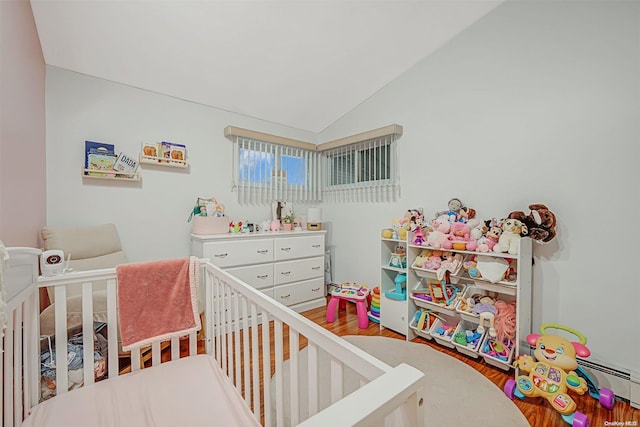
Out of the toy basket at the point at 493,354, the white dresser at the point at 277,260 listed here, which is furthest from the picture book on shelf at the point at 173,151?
the toy basket at the point at 493,354

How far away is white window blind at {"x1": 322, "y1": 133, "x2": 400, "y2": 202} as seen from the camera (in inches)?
114

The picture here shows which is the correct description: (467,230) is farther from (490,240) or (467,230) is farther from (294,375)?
(294,375)

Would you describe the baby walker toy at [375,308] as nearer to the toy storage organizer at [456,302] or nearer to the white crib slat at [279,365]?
the toy storage organizer at [456,302]

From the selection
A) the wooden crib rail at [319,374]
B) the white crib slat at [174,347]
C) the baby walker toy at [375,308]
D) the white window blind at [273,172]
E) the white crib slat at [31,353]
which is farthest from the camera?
the white window blind at [273,172]

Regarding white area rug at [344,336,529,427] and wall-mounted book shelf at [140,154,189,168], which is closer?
white area rug at [344,336,529,427]

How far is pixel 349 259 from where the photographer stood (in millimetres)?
3328

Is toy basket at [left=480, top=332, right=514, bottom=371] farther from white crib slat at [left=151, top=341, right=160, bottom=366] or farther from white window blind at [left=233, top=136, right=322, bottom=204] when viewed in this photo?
white window blind at [left=233, top=136, right=322, bottom=204]

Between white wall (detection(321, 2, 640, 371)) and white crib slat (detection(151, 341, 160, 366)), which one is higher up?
white wall (detection(321, 2, 640, 371))

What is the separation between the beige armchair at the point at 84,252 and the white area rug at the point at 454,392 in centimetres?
194

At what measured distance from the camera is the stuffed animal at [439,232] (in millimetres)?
2174

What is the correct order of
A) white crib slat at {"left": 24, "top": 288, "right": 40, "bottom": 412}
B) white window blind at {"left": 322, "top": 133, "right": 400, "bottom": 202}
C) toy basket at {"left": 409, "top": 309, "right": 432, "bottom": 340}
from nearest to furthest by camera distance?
1. white crib slat at {"left": 24, "top": 288, "right": 40, "bottom": 412}
2. toy basket at {"left": 409, "top": 309, "right": 432, "bottom": 340}
3. white window blind at {"left": 322, "top": 133, "right": 400, "bottom": 202}

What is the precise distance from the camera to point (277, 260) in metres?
2.78

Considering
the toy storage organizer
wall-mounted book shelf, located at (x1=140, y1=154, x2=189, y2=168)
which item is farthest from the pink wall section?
the toy storage organizer

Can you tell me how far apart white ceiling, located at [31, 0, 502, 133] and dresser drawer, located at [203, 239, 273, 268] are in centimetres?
150
